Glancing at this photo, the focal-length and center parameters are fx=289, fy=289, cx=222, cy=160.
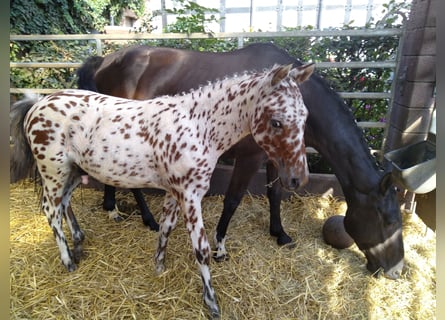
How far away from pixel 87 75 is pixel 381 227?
3207 mm

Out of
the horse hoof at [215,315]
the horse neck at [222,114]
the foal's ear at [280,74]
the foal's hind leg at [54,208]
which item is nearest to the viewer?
the foal's ear at [280,74]

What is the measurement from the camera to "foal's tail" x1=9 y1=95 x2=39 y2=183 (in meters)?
2.24

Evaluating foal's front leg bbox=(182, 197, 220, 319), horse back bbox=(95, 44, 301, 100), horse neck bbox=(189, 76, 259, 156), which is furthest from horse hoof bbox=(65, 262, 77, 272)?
horse back bbox=(95, 44, 301, 100)

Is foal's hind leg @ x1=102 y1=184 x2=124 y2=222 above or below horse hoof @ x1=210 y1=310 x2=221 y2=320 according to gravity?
above

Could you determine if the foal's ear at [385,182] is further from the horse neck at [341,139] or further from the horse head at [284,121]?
the horse head at [284,121]

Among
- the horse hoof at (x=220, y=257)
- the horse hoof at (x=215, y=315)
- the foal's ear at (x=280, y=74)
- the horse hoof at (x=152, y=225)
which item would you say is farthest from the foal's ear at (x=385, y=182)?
the horse hoof at (x=152, y=225)

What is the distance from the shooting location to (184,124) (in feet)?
6.27

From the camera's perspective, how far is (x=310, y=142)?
8.55ft

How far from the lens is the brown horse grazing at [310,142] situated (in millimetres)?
2301

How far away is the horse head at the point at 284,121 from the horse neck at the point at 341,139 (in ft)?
2.50

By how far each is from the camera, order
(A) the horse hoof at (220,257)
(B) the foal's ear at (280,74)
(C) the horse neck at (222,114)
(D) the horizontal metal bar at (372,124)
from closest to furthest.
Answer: (B) the foal's ear at (280,74), (C) the horse neck at (222,114), (A) the horse hoof at (220,257), (D) the horizontal metal bar at (372,124)

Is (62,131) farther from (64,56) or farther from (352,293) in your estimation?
(64,56)

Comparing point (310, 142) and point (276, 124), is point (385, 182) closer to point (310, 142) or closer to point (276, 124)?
point (310, 142)

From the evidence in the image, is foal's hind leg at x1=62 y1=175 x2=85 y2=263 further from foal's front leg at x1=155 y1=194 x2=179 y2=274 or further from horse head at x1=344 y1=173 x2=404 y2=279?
horse head at x1=344 y1=173 x2=404 y2=279
